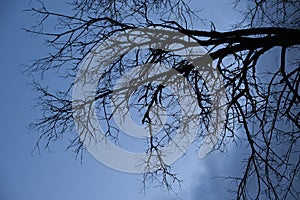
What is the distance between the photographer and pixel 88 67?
421 cm

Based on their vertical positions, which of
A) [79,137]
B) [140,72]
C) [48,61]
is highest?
[140,72]

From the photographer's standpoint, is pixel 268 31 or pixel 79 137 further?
pixel 79 137

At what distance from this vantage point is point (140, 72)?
4.34 m

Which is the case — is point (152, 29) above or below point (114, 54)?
above

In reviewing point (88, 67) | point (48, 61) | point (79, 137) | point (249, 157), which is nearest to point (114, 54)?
point (88, 67)

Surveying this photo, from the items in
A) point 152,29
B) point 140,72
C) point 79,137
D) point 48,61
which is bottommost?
point 79,137

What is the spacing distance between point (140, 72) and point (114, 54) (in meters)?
0.38

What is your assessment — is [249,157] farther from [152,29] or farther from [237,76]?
[152,29]

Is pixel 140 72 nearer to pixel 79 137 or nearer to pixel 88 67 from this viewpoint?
pixel 88 67

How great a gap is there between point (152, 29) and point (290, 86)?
5.60 ft

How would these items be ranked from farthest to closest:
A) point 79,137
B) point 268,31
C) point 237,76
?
point 237,76 → point 79,137 → point 268,31

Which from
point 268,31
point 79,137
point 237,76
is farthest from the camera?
point 237,76

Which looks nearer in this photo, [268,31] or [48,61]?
[268,31]

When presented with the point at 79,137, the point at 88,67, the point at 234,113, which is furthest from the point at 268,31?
the point at 79,137
